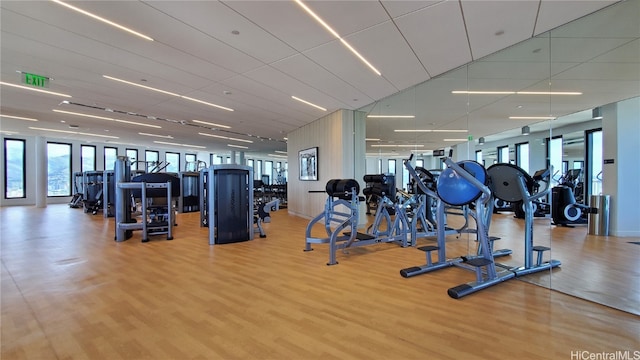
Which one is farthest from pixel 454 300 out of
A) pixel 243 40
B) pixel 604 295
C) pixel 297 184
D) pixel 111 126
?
pixel 111 126

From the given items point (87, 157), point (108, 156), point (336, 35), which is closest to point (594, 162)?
point (336, 35)

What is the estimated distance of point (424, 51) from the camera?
3818 mm

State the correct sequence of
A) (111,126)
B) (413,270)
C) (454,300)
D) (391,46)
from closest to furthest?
(454,300) < (413,270) < (391,46) < (111,126)

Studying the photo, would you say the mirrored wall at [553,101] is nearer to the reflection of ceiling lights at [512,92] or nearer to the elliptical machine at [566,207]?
the reflection of ceiling lights at [512,92]

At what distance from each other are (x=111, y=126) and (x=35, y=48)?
20.8ft

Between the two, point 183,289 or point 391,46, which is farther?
point 391,46

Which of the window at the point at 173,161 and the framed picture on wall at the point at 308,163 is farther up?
the window at the point at 173,161

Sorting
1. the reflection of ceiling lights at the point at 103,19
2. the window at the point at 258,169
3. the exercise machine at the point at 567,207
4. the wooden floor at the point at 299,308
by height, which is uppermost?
the reflection of ceiling lights at the point at 103,19

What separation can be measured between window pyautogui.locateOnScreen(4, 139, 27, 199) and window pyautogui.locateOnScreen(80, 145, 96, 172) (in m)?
1.90

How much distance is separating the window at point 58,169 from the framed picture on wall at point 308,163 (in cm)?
A: 1202

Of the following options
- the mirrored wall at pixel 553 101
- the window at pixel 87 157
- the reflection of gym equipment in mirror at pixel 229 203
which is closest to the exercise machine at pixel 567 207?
the mirrored wall at pixel 553 101

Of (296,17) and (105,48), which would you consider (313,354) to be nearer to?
(296,17)

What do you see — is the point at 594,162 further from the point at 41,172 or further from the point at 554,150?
the point at 41,172

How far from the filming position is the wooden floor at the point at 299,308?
6.06 feet
